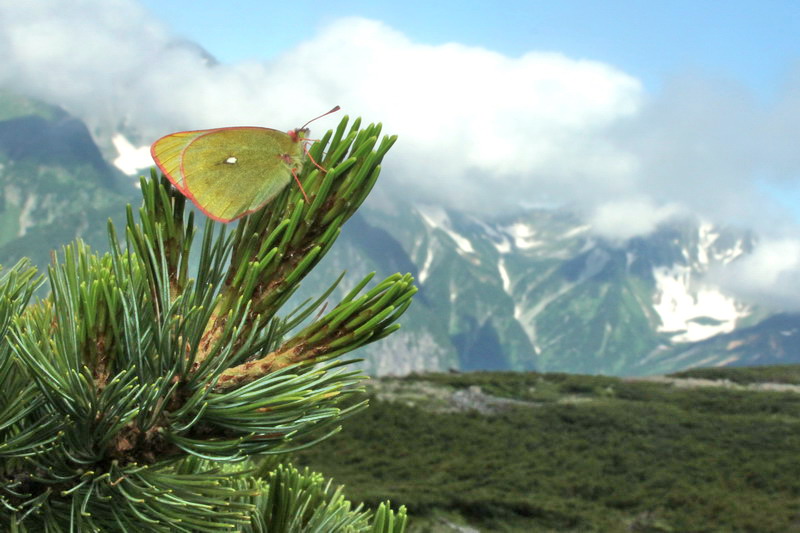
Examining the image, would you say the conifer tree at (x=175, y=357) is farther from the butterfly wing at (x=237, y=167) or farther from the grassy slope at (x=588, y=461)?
the grassy slope at (x=588, y=461)

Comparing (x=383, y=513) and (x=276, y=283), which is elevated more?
(x=276, y=283)

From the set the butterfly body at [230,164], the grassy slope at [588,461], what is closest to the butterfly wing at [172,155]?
the butterfly body at [230,164]

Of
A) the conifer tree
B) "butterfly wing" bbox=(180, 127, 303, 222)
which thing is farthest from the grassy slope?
"butterfly wing" bbox=(180, 127, 303, 222)

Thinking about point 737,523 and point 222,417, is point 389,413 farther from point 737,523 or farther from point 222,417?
point 222,417

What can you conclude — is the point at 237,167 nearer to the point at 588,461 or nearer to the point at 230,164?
the point at 230,164

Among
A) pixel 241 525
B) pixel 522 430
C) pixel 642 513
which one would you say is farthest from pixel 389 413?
pixel 241 525

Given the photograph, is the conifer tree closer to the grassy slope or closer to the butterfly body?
the butterfly body
